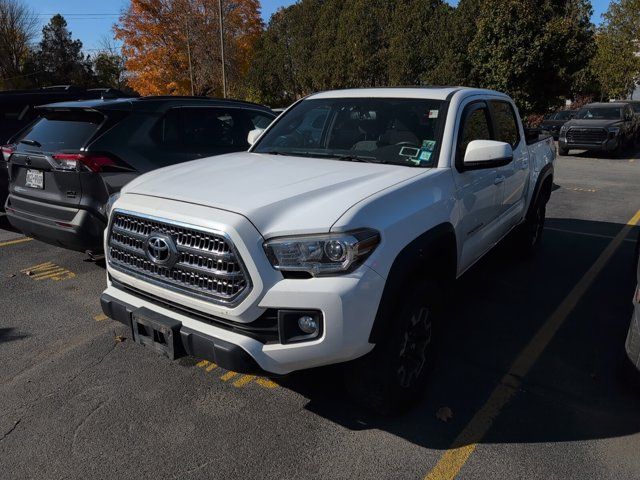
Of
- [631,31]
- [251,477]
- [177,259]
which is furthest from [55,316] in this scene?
[631,31]

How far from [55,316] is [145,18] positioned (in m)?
36.4

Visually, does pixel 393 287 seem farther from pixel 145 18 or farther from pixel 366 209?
pixel 145 18

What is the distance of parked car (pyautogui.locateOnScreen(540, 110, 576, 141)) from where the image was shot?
68.9ft

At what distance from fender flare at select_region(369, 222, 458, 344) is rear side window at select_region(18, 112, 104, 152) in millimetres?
3257

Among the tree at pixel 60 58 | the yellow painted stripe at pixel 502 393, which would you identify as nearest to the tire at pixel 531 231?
the yellow painted stripe at pixel 502 393

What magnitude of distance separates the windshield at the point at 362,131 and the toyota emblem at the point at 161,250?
1.44 metres

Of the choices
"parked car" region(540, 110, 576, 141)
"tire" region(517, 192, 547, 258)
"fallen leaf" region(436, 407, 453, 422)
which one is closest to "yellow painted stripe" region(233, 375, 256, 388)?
"fallen leaf" region(436, 407, 453, 422)

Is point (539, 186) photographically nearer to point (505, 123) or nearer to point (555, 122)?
point (505, 123)

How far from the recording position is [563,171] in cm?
1380

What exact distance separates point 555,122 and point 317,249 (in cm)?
2205

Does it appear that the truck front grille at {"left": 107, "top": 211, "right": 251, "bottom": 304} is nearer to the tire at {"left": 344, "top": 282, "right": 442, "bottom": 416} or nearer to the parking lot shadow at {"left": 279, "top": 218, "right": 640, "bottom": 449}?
the tire at {"left": 344, "top": 282, "right": 442, "bottom": 416}

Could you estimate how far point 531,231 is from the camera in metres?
5.82

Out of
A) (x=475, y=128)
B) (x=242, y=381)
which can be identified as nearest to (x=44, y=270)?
(x=242, y=381)

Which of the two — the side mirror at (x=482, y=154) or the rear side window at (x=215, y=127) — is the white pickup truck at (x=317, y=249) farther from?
the rear side window at (x=215, y=127)
